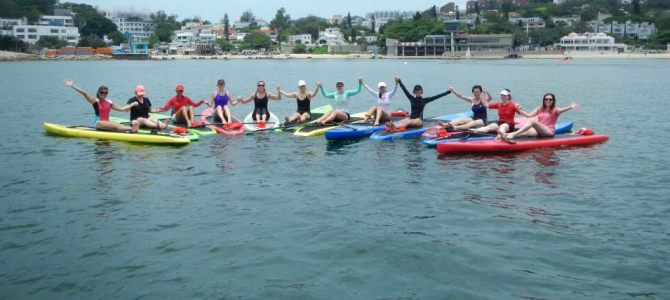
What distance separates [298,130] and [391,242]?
482 inches

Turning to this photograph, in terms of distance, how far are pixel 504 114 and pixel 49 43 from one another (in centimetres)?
19037

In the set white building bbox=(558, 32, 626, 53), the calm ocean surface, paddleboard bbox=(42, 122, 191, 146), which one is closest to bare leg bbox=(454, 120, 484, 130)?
the calm ocean surface

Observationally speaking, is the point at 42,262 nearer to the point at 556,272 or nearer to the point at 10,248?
the point at 10,248

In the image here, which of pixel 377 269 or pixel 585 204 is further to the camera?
pixel 585 204

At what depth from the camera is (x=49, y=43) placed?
613 ft

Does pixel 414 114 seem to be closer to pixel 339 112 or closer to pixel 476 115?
pixel 476 115

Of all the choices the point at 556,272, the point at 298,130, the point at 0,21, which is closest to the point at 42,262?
the point at 556,272

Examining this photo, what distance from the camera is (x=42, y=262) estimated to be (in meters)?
11.5

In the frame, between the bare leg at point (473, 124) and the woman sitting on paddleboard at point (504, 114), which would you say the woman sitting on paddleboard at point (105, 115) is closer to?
the bare leg at point (473, 124)

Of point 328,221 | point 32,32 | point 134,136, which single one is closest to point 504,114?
point 328,221

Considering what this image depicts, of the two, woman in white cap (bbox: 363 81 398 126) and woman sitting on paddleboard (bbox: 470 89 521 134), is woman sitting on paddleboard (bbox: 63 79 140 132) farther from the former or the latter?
woman sitting on paddleboard (bbox: 470 89 521 134)

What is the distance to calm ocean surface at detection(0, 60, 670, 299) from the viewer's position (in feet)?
35.0

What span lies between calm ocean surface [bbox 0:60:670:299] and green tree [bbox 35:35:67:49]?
179053 millimetres

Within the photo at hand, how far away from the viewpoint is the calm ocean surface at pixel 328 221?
10680 mm
